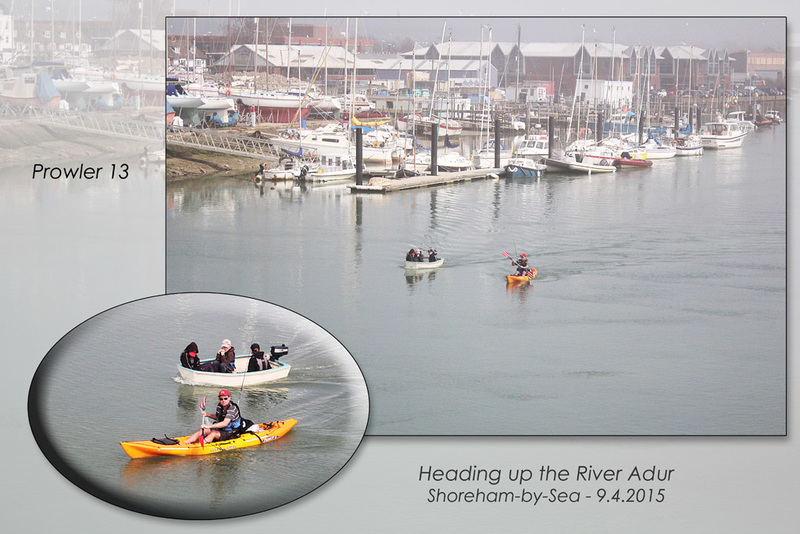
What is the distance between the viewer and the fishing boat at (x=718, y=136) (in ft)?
22.0

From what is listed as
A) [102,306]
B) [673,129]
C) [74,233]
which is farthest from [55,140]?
[673,129]

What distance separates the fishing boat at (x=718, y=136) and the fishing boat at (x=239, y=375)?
301cm

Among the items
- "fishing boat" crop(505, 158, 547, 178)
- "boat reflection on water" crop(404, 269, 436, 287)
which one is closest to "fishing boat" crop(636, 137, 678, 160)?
"fishing boat" crop(505, 158, 547, 178)

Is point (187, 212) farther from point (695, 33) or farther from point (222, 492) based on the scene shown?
point (695, 33)

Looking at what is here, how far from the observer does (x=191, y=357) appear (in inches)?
239

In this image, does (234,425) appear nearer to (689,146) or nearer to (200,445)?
(200,445)

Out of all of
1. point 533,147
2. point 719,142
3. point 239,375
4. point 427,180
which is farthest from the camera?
point 427,180

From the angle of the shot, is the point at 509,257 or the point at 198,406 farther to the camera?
the point at 509,257

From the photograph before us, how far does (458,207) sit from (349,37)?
4.27 ft

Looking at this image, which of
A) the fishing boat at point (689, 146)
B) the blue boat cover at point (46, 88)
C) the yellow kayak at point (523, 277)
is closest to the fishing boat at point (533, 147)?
the yellow kayak at point (523, 277)

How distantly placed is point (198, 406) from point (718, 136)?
3.62 metres

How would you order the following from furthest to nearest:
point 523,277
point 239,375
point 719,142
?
1. point 719,142
2. point 523,277
3. point 239,375

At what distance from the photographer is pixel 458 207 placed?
6.92 meters

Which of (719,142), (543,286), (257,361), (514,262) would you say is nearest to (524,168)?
(514,262)
